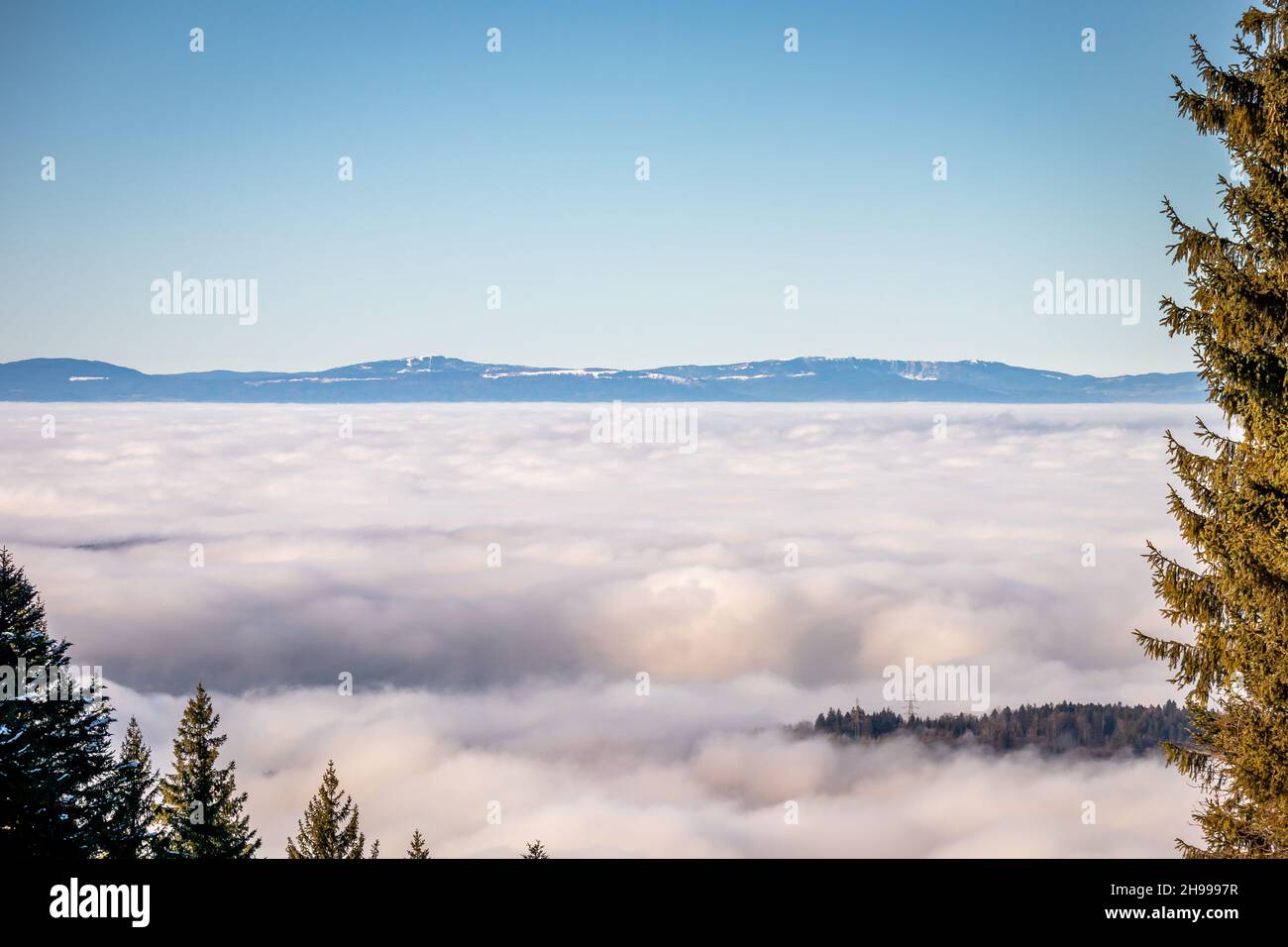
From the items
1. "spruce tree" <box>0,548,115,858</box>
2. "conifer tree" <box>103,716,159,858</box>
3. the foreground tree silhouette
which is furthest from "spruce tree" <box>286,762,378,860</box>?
the foreground tree silhouette

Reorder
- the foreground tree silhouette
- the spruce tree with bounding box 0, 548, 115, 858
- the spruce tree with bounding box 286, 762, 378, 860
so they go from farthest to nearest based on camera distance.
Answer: the spruce tree with bounding box 286, 762, 378, 860 → the spruce tree with bounding box 0, 548, 115, 858 → the foreground tree silhouette

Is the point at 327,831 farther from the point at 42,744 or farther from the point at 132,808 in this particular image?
the point at 42,744

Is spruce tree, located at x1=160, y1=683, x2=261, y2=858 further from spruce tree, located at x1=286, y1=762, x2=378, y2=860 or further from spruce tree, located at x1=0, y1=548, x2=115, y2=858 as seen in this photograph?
spruce tree, located at x1=286, y1=762, x2=378, y2=860

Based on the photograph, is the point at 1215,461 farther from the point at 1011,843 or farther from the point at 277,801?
the point at 277,801

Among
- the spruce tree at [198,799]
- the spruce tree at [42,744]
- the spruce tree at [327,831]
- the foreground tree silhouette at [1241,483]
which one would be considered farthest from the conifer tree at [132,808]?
the foreground tree silhouette at [1241,483]

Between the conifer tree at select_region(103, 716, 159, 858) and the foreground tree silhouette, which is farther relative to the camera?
the conifer tree at select_region(103, 716, 159, 858)

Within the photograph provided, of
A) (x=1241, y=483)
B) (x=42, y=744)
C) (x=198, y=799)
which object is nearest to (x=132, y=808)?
(x=198, y=799)
